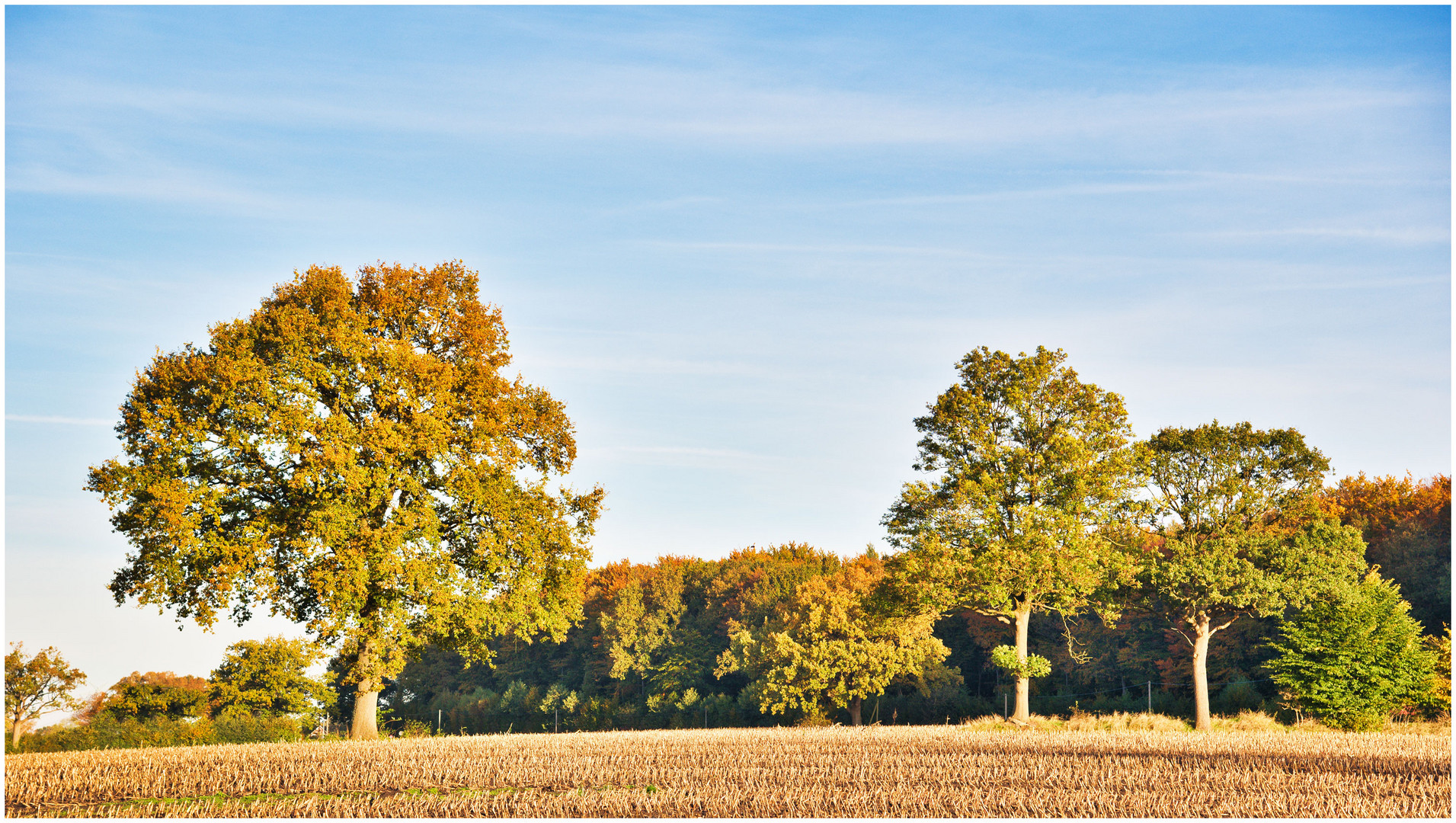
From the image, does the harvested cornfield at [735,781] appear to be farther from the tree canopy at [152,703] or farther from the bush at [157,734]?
the tree canopy at [152,703]

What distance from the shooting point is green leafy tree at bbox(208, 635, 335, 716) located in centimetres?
7338

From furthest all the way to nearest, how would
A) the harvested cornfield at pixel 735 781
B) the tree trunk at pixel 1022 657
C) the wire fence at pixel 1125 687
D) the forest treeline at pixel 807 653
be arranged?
the wire fence at pixel 1125 687 → the forest treeline at pixel 807 653 → the tree trunk at pixel 1022 657 → the harvested cornfield at pixel 735 781

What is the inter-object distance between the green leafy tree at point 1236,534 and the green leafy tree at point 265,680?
183ft

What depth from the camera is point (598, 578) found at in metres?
107

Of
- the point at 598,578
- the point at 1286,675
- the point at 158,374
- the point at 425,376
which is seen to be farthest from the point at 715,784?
the point at 598,578

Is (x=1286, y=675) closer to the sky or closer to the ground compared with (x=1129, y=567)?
closer to the ground

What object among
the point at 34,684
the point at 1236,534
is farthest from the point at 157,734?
the point at 1236,534

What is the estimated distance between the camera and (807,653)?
68125 millimetres

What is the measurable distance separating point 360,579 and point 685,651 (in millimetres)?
64292

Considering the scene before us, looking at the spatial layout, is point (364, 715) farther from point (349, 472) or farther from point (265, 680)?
point (265, 680)

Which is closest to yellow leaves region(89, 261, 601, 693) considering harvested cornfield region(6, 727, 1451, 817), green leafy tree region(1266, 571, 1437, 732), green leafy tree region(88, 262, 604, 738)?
green leafy tree region(88, 262, 604, 738)

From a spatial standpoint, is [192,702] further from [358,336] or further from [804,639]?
[358,336]

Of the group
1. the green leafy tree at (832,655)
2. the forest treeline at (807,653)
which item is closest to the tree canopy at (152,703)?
the forest treeline at (807,653)

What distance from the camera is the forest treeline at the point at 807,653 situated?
59406 millimetres
